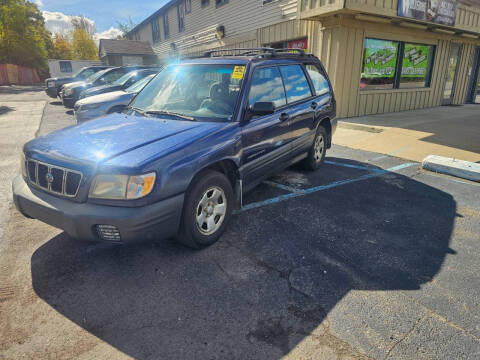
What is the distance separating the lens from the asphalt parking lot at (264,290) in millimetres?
2037

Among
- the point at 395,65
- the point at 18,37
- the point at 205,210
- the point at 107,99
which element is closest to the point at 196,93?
the point at 205,210

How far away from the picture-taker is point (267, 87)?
384 centimetres

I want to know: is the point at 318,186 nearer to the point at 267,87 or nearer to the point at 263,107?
the point at 267,87

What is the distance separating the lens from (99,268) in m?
2.81

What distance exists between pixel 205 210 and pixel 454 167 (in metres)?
4.59

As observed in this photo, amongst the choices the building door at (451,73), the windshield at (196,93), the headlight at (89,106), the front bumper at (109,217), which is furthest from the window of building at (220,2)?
the front bumper at (109,217)

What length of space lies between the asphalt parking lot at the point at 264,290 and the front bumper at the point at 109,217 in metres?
0.47

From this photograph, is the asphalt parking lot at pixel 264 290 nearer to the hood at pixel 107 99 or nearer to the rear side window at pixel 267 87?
the rear side window at pixel 267 87

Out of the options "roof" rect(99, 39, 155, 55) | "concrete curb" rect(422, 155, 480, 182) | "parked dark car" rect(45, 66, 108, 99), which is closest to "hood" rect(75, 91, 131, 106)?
"concrete curb" rect(422, 155, 480, 182)

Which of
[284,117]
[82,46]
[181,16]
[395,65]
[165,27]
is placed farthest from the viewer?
[82,46]

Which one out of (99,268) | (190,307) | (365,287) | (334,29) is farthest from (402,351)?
(334,29)

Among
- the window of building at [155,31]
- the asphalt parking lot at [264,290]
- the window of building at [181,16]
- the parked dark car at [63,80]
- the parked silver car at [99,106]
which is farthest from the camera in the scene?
the window of building at [155,31]

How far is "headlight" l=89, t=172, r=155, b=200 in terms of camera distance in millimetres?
2396

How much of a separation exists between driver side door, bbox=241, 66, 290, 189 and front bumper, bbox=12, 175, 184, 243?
114 cm
